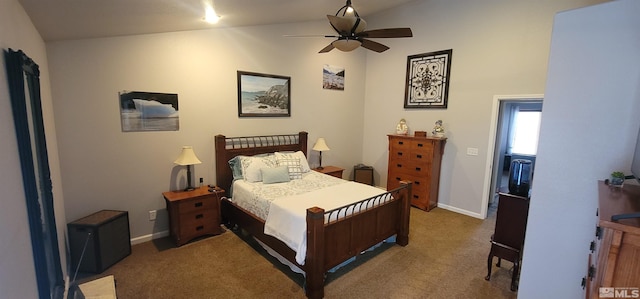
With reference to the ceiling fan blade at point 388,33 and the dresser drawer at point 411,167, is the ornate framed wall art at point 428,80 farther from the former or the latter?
the ceiling fan blade at point 388,33

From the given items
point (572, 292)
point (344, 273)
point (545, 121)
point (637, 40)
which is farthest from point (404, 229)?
point (637, 40)

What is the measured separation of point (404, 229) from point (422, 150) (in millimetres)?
1696

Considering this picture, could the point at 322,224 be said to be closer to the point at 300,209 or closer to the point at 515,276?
the point at 300,209

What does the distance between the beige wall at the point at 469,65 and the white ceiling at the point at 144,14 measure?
1.72 m

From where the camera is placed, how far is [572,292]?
190cm

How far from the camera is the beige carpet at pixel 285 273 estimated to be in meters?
2.57

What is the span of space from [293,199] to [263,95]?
205cm

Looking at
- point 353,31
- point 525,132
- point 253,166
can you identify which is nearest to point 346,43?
point 353,31

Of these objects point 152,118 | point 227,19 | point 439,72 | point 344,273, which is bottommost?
point 344,273

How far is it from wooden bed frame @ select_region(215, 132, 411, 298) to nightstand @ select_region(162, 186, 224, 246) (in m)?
0.28

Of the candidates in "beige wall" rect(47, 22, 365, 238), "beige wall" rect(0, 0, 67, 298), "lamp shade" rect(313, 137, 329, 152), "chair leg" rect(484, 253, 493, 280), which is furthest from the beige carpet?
"lamp shade" rect(313, 137, 329, 152)

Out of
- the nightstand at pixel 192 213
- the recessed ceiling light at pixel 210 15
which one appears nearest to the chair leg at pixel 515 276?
the nightstand at pixel 192 213

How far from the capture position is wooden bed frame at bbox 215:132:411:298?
8.05 ft

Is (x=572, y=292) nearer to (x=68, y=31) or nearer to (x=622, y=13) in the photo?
(x=622, y=13)
